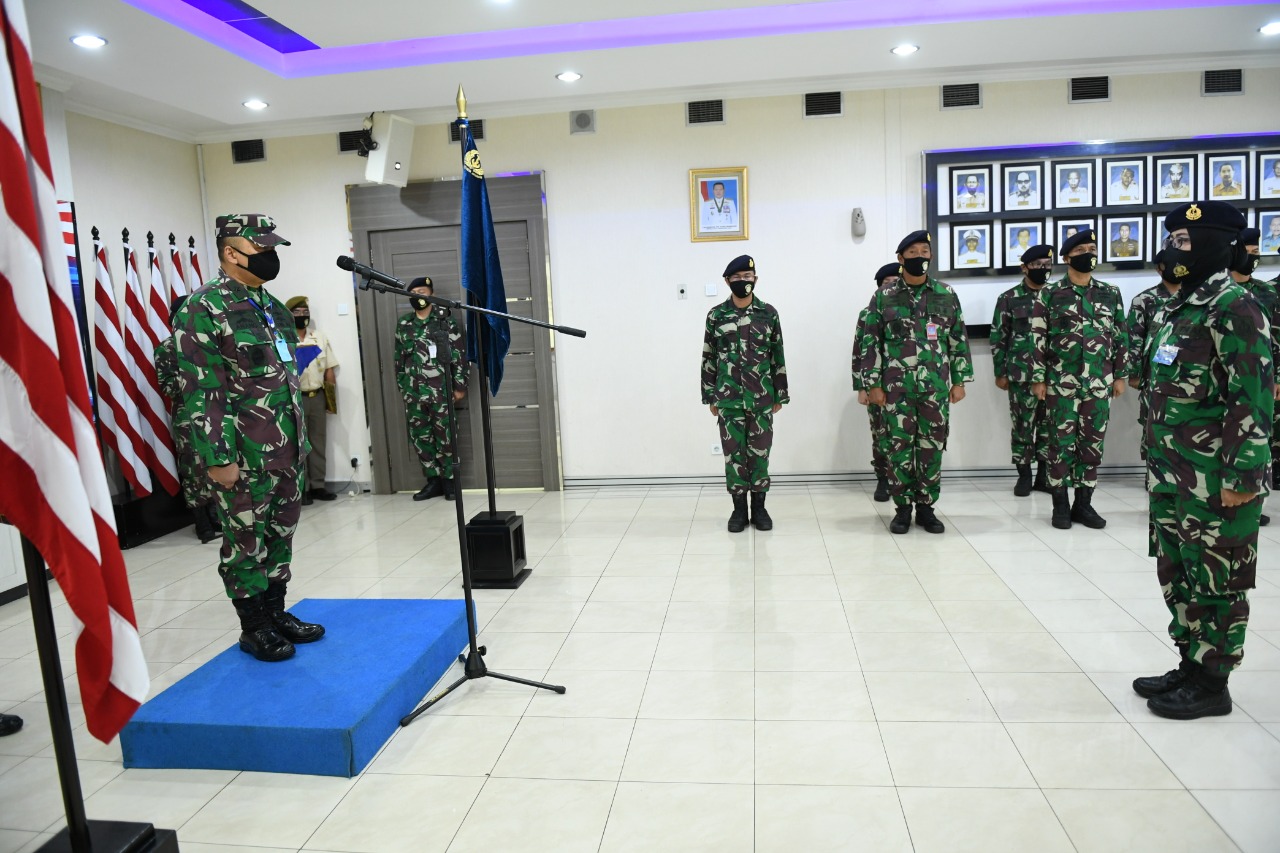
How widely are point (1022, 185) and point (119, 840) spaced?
631cm

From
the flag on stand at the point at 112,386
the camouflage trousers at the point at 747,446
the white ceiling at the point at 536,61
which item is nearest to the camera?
the white ceiling at the point at 536,61

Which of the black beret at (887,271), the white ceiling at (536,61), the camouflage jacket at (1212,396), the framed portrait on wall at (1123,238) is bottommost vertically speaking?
the camouflage jacket at (1212,396)

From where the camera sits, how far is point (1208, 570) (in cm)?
247

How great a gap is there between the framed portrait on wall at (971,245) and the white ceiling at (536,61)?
1045 mm

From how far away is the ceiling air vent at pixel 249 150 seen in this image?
664 cm

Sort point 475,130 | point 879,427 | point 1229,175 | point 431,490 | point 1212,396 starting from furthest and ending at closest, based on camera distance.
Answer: point 431,490, point 475,130, point 1229,175, point 879,427, point 1212,396

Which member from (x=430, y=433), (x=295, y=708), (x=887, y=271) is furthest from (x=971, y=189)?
(x=295, y=708)

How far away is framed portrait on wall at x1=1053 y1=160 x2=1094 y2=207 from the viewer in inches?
233

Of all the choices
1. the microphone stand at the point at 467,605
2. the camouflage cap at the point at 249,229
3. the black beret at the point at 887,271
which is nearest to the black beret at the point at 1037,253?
the black beret at the point at 887,271

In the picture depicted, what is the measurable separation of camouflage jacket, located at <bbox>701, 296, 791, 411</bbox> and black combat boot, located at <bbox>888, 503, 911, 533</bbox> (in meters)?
0.94

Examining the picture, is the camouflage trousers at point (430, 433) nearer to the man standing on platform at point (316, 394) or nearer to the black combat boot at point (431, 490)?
the black combat boot at point (431, 490)

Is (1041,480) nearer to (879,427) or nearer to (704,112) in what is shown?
(879,427)

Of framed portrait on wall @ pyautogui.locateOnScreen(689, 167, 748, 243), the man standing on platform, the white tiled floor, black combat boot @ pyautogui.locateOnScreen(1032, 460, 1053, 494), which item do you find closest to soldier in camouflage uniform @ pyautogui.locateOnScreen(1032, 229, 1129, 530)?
the white tiled floor

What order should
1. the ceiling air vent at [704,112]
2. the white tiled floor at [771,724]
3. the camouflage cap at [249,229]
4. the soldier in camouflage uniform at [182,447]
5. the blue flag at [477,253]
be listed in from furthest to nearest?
the ceiling air vent at [704,112] → the soldier in camouflage uniform at [182,447] → the blue flag at [477,253] → the camouflage cap at [249,229] → the white tiled floor at [771,724]
